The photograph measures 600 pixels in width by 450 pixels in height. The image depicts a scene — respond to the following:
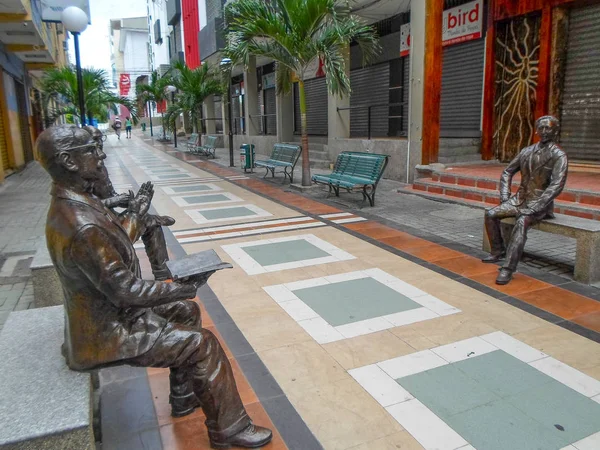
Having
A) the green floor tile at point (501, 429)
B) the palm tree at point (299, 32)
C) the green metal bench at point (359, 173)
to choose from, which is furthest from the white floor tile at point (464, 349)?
the palm tree at point (299, 32)

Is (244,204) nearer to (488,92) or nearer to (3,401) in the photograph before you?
(488,92)

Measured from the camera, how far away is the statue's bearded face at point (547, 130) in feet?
15.9

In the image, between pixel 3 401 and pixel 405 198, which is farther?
pixel 405 198

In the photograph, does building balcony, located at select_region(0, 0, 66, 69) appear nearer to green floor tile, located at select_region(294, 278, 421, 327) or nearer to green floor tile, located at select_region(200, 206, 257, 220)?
green floor tile, located at select_region(200, 206, 257, 220)

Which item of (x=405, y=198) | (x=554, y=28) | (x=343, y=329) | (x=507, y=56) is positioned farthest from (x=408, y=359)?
(x=507, y=56)

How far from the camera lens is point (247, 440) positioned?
238 centimetres

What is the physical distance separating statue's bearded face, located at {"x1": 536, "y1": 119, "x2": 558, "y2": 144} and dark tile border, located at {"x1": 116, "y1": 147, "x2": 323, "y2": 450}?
352 cm

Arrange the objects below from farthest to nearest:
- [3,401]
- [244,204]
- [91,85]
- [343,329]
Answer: [91,85] < [244,204] < [343,329] < [3,401]

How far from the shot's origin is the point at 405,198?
374 inches

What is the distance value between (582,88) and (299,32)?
17.9 feet

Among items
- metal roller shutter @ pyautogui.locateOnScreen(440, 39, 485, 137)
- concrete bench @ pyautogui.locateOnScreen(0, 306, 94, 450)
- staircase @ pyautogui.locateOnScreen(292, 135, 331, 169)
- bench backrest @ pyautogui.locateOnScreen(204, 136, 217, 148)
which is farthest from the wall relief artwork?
bench backrest @ pyautogui.locateOnScreen(204, 136, 217, 148)

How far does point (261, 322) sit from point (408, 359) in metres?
1.23

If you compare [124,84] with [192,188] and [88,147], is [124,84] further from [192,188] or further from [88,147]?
[88,147]

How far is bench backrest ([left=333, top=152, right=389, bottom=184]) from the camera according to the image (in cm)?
823
